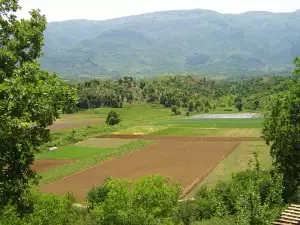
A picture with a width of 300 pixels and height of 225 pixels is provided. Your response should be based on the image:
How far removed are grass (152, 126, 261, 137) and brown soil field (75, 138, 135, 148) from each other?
550 inches

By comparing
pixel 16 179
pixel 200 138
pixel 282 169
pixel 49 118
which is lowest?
pixel 200 138

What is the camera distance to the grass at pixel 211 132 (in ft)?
319

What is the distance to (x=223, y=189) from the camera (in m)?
36.1

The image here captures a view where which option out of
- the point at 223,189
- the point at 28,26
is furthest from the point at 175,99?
the point at 28,26

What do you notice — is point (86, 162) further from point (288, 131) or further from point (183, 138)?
point (288, 131)

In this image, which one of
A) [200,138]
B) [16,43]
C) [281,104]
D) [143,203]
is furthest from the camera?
[200,138]

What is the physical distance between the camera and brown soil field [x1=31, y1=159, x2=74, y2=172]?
2534 inches

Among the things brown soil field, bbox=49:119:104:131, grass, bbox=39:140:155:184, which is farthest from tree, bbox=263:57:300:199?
brown soil field, bbox=49:119:104:131

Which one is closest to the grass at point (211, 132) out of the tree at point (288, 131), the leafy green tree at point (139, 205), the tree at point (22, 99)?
the tree at point (288, 131)

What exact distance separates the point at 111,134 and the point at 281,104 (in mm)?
76189

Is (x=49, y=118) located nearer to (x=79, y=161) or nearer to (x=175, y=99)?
(x=79, y=161)

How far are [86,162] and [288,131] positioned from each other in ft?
142

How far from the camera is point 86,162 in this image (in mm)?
67438

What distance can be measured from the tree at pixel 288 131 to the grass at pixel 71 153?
47166 millimetres
